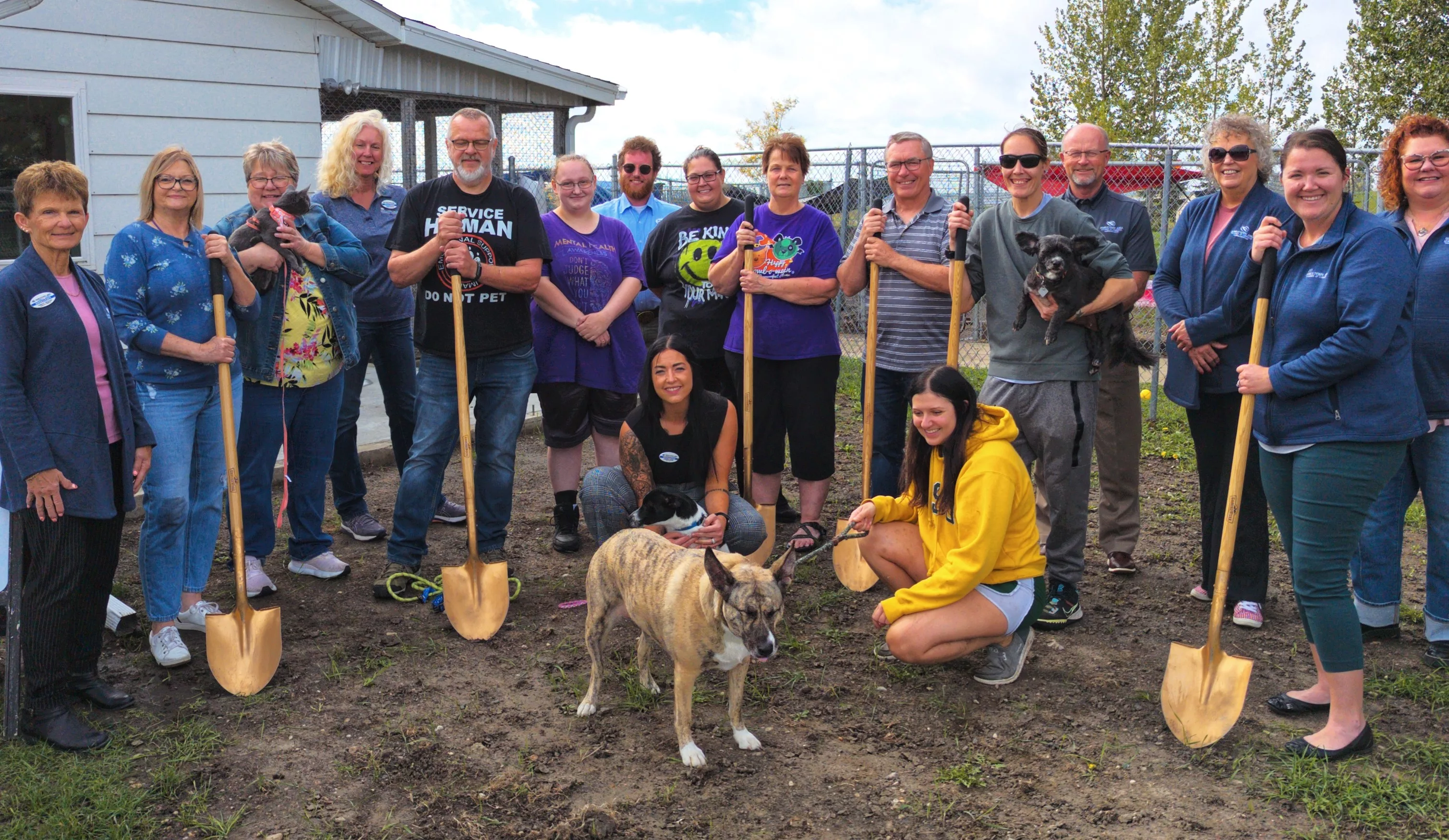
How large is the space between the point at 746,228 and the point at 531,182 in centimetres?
778

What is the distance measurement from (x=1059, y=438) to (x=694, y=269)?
84.6 inches

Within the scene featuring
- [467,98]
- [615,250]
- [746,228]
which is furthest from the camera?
[467,98]

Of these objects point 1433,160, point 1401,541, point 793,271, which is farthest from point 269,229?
point 1401,541

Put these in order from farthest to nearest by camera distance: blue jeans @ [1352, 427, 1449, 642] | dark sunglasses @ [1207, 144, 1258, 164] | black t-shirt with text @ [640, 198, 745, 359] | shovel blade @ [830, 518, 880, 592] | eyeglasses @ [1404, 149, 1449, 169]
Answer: black t-shirt with text @ [640, 198, 745, 359] < shovel blade @ [830, 518, 880, 592] < dark sunglasses @ [1207, 144, 1258, 164] < blue jeans @ [1352, 427, 1449, 642] < eyeglasses @ [1404, 149, 1449, 169]

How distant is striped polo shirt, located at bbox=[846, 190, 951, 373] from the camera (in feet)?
16.6

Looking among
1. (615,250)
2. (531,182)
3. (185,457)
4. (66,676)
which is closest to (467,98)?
(531,182)

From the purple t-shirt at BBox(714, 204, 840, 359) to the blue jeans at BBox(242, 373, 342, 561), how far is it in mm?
2131

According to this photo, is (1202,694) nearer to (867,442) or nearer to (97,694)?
(867,442)

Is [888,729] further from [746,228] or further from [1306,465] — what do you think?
[746,228]

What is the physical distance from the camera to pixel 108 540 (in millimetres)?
3787

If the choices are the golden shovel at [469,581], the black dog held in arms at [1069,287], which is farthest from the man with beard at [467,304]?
the black dog held in arms at [1069,287]

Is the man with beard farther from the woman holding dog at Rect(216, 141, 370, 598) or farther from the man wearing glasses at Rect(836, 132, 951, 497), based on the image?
the man wearing glasses at Rect(836, 132, 951, 497)


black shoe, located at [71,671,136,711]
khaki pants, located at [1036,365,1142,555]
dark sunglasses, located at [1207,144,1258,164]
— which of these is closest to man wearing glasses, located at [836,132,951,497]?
khaki pants, located at [1036,365,1142,555]

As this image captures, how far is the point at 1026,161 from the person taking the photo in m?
4.41
